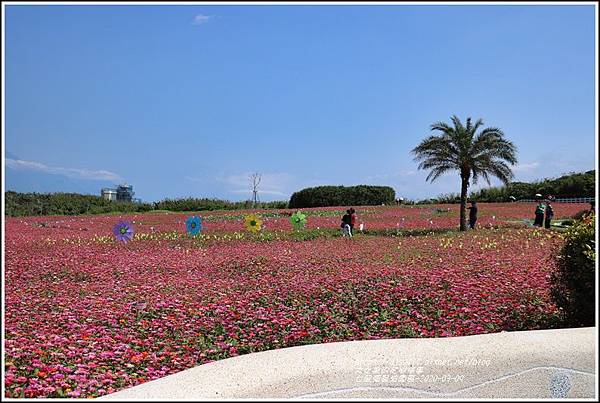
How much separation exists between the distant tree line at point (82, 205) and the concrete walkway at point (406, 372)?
3472 cm

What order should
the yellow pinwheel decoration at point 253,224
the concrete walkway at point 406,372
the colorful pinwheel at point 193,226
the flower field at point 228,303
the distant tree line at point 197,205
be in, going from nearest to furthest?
the concrete walkway at point 406,372
the flower field at point 228,303
the colorful pinwheel at point 193,226
the yellow pinwheel decoration at point 253,224
the distant tree line at point 197,205

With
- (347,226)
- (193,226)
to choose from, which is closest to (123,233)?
(193,226)

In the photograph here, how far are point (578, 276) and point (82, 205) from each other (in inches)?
1433

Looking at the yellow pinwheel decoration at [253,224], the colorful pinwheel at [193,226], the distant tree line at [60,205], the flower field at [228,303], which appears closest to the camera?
the flower field at [228,303]

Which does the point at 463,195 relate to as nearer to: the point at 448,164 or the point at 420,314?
the point at 448,164

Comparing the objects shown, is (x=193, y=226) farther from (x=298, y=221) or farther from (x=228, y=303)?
(x=228, y=303)

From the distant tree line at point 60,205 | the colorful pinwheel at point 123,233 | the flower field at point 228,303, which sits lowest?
the flower field at point 228,303

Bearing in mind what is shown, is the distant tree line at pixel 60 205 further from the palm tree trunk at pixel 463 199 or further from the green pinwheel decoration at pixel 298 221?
the palm tree trunk at pixel 463 199

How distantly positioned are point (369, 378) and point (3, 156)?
103 inches

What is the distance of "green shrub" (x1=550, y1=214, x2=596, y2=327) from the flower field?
31 centimetres

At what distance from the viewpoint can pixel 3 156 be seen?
329cm

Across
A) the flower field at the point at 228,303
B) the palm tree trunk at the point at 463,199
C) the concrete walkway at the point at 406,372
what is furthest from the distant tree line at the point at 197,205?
the concrete walkway at the point at 406,372

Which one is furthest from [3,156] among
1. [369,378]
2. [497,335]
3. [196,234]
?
[196,234]

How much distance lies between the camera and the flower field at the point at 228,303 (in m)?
4.89
